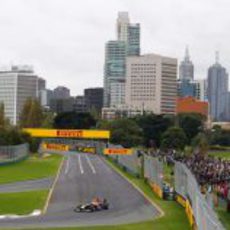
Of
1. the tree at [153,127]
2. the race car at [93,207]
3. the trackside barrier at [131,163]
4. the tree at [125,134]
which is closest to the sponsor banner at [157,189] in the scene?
the race car at [93,207]

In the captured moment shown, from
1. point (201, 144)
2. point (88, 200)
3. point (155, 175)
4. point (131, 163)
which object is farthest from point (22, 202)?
point (201, 144)

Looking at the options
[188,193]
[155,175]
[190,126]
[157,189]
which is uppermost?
[190,126]

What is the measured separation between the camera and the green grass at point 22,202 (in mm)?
43594

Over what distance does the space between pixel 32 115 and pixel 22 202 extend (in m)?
131

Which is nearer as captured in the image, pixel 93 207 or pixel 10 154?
pixel 93 207

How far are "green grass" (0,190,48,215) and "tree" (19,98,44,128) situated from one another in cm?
12147

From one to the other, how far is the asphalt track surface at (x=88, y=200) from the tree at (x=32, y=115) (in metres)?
102

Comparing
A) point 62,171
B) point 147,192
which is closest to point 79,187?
point 147,192

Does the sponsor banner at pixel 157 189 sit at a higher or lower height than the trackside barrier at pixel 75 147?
higher

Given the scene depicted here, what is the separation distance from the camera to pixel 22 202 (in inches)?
1885

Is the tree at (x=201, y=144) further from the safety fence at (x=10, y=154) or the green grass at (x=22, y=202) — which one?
the green grass at (x=22, y=202)

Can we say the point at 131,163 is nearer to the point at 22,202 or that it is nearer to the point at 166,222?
the point at 22,202

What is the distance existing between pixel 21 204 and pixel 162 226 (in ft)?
43.3

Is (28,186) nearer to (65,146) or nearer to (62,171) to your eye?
(62,171)
